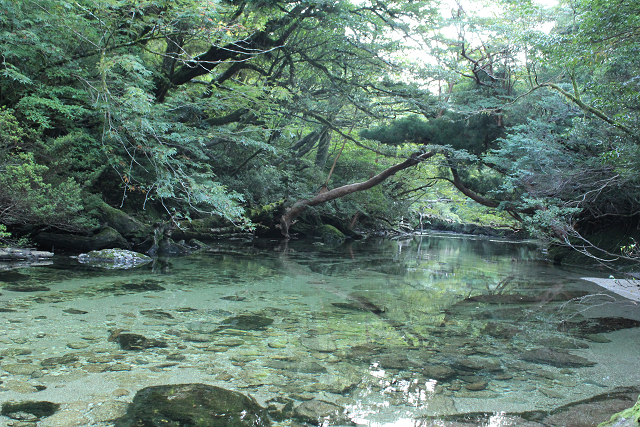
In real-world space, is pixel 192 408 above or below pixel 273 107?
below

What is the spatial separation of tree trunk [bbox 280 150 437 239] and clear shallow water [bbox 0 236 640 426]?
7844 mm

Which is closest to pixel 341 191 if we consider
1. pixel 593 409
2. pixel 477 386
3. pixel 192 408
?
pixel 477 386

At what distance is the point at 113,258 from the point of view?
8578mm

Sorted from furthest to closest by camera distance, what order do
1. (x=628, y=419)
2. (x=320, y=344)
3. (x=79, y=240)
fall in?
(x=79, y=240), (x=320, y=344), (x=628, y=419)

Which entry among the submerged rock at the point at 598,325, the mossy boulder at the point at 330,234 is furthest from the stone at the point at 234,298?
the mossy boulder at the point at 330,234

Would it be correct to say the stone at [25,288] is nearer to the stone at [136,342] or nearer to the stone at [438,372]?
the stone at [136,342]

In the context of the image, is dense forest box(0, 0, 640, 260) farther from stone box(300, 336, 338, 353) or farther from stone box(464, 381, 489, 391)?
stone box(300, 336, 338, 353)

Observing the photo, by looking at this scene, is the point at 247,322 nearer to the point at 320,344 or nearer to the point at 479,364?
the point at 320,344

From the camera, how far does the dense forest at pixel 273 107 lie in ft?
22.7

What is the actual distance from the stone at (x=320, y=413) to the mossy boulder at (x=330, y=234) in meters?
15.3

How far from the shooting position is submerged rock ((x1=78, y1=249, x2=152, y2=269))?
826 cm

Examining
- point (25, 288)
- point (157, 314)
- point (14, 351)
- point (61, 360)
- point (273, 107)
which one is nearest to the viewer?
point (61, 360)

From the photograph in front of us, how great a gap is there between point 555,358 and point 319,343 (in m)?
2.11

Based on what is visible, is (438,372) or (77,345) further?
(77,345)
